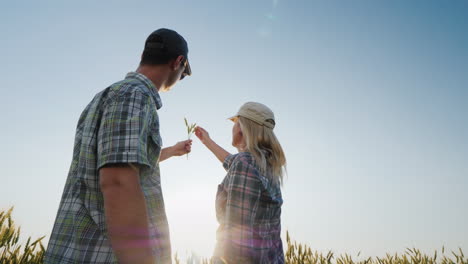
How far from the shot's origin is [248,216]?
2486 mm

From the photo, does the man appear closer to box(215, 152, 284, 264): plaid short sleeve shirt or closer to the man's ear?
the man's ear

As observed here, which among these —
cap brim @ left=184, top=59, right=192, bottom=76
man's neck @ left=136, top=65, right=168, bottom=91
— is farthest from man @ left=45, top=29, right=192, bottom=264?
cap brim @ left=184, top=59, right=192, bottom=76

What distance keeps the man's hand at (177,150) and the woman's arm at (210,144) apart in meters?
0.43

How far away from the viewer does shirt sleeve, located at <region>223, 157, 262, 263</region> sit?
2.39 m

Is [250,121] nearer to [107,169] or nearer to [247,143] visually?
[247,143]

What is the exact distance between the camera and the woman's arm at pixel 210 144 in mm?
3674

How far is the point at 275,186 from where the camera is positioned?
2.88m

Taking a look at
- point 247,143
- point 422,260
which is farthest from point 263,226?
point 422,260

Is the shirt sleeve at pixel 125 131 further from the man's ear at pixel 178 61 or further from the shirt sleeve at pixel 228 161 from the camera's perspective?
the shirt sleeve at pixel 228 161

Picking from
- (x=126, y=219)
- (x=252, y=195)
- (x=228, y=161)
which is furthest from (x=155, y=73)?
(x=228, y=161)

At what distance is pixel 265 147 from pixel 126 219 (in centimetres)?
205

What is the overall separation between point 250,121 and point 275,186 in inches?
27.9

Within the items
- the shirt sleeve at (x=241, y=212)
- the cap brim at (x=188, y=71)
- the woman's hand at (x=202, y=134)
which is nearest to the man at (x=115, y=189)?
the cap brim at (x=188, y=71)

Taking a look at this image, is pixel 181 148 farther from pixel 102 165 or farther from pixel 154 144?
pixel 102 165
